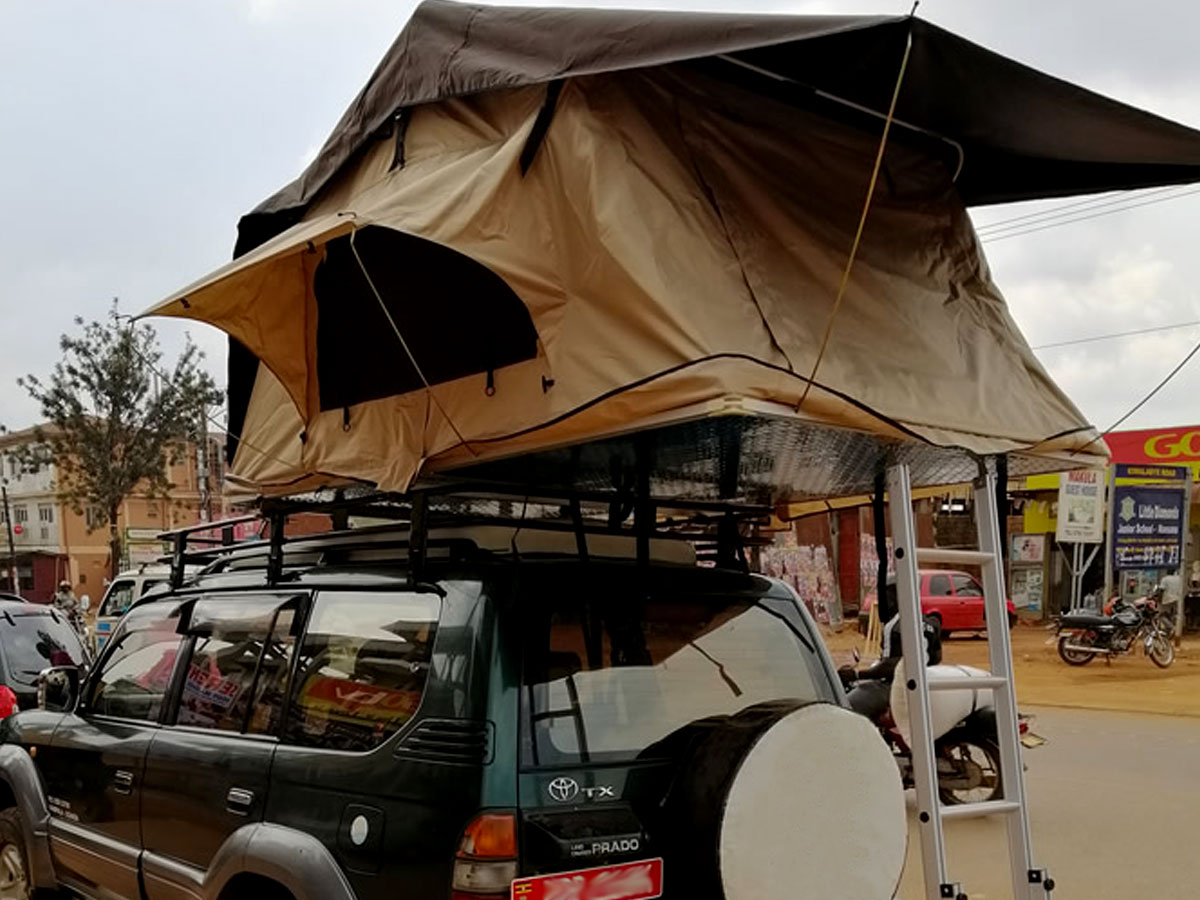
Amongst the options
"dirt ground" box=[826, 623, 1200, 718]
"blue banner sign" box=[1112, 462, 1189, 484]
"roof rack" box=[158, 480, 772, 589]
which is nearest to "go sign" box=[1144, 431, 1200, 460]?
"blue banner sign" box=[1112, 462, 1189, 484]

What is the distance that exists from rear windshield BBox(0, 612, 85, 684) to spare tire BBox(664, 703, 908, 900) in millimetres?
6975

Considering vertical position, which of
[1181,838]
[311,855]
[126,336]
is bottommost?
[1181,838]

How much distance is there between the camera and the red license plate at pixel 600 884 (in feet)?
8.87

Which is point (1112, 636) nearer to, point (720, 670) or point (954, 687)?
point (954, 687)

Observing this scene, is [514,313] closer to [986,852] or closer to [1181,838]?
[986,852]

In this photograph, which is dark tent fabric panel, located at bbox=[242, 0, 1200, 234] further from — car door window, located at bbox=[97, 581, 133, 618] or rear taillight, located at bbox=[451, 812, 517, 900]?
car door window, located at bbox=[97, 581, 133, 618]

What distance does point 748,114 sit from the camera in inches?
137

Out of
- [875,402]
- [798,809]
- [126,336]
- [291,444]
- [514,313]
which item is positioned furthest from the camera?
[126,336]

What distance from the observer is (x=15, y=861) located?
207 inches

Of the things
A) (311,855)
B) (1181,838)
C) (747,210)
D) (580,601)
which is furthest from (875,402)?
(1181,838)

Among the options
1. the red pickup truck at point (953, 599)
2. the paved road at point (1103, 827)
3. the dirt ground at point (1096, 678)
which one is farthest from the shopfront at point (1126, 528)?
the paved road at point (1103, 827)

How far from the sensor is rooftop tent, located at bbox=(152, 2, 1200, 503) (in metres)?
2.96

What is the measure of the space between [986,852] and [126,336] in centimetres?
2526

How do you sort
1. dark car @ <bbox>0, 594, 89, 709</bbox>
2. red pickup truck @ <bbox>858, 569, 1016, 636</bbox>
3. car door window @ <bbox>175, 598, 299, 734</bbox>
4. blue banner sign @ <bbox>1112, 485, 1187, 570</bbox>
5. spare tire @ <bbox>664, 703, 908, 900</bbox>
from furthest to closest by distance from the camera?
1. red pickup truck @ <bbox>858, 569, 1016, 636</bbox>
2. blue banner sign @ <bbox>1112, 485, 1187, 570</bbox>
3. dark car @ <bbox>0, 594, 89, 709</bbox>
4. car door window @ <bbox>175, 598, 299, 734</bbox>
5. spare tire @ <bbox>664, 703, 908, 900</bbox>
